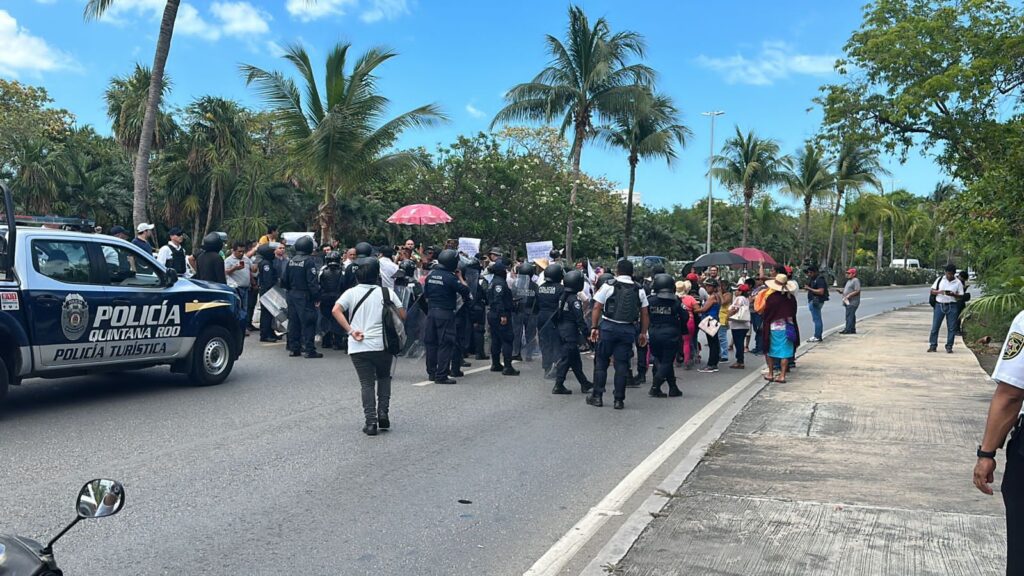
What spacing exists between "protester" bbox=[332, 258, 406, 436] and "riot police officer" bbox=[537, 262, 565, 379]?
3.57 metres

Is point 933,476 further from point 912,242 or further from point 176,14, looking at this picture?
point 912,242

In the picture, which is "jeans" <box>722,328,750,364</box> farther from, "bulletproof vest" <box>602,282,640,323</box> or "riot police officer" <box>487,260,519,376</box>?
"bulletproof vest" <box>602,282,640,323</box>

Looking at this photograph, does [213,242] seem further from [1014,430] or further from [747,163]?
[747,163]

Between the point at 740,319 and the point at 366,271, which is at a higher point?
the point at 366,271

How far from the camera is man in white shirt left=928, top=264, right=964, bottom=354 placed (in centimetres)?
1633

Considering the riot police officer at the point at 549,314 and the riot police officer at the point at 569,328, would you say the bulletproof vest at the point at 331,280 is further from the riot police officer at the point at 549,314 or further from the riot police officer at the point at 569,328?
the riot police officer at the point at 569,328

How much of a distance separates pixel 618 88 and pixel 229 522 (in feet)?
80.7

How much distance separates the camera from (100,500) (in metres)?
2.57

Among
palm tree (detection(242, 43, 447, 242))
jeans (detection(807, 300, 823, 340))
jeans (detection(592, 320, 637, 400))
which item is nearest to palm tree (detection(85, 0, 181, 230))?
palm tree (detection(242, 43, 447, 242))

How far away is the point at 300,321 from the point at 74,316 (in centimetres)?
481

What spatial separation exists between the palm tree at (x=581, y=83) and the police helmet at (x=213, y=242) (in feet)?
54.5

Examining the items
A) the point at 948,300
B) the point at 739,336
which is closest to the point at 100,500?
the point at 739,336

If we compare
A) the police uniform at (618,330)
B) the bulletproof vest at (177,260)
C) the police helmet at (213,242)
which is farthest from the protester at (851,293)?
the bulletproof vest at (177,260)

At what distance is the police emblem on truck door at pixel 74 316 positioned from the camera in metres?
8.26
